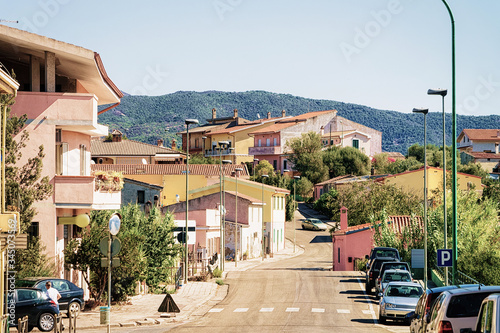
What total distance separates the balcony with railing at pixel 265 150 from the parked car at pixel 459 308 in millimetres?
102728

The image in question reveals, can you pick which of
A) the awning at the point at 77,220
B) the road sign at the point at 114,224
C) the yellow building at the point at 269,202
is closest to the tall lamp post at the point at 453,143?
the road sign at the point at 114,224

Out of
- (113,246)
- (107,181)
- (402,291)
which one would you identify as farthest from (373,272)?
(113,246)

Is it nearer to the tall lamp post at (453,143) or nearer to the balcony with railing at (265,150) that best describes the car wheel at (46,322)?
the tall lamp post at (453,143)

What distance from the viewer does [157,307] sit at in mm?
31281

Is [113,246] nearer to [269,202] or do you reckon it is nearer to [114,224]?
[114,224]

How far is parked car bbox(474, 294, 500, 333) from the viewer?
10.0 meters

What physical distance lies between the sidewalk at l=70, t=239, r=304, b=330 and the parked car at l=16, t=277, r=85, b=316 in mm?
519

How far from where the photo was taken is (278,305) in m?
32.6

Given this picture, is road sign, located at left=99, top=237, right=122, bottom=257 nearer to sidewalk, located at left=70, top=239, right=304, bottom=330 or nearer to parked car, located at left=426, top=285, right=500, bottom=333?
sidewalk, located at left=70, top=239, right=304, bottom=330

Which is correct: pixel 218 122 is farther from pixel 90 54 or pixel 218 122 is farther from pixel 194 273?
pixel 90 54

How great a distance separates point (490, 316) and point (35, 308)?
16.7 meters

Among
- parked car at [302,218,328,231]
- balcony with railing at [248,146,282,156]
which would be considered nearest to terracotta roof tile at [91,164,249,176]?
parked car at [302,218,328,231]

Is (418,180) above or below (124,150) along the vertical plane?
below

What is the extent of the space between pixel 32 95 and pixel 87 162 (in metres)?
6.11
